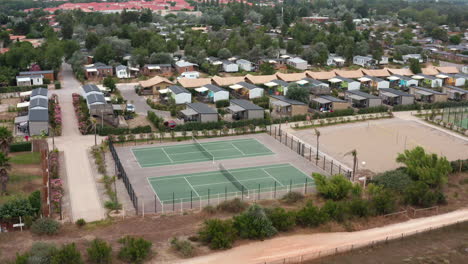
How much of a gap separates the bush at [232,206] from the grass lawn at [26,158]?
38.4 feet

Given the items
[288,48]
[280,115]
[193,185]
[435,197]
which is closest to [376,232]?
[435,197]

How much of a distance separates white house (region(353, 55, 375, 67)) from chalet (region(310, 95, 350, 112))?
23.7 metres

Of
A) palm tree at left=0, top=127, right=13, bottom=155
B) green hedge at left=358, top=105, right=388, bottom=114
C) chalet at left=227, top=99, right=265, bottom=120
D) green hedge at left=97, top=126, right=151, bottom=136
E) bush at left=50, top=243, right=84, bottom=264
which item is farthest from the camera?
green hedge at left=358, top=105, right=388, bottom=114

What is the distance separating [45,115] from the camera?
3356 cm

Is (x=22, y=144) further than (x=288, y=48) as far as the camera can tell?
No

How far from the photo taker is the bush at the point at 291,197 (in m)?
23.5

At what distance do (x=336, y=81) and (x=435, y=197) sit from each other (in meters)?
25.3

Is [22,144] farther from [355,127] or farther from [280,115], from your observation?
[355,127]

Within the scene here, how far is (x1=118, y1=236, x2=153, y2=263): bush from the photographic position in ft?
58.4

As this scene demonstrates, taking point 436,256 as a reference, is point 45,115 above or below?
above

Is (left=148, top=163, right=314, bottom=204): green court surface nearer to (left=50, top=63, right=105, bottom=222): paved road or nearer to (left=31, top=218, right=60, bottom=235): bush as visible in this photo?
(left=50, top=63, right=105, bottom=222): paved road

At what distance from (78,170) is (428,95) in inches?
1215

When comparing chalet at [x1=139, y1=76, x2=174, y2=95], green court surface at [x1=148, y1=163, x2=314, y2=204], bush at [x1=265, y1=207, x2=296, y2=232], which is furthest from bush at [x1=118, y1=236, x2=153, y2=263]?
chalet at [x1=139, y1=76, x2=174, y2=95]

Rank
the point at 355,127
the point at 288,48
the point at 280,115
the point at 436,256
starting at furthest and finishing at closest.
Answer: the point at 288,48 → the point at 280,115 → the point at 355,127 → the point at 436,256
